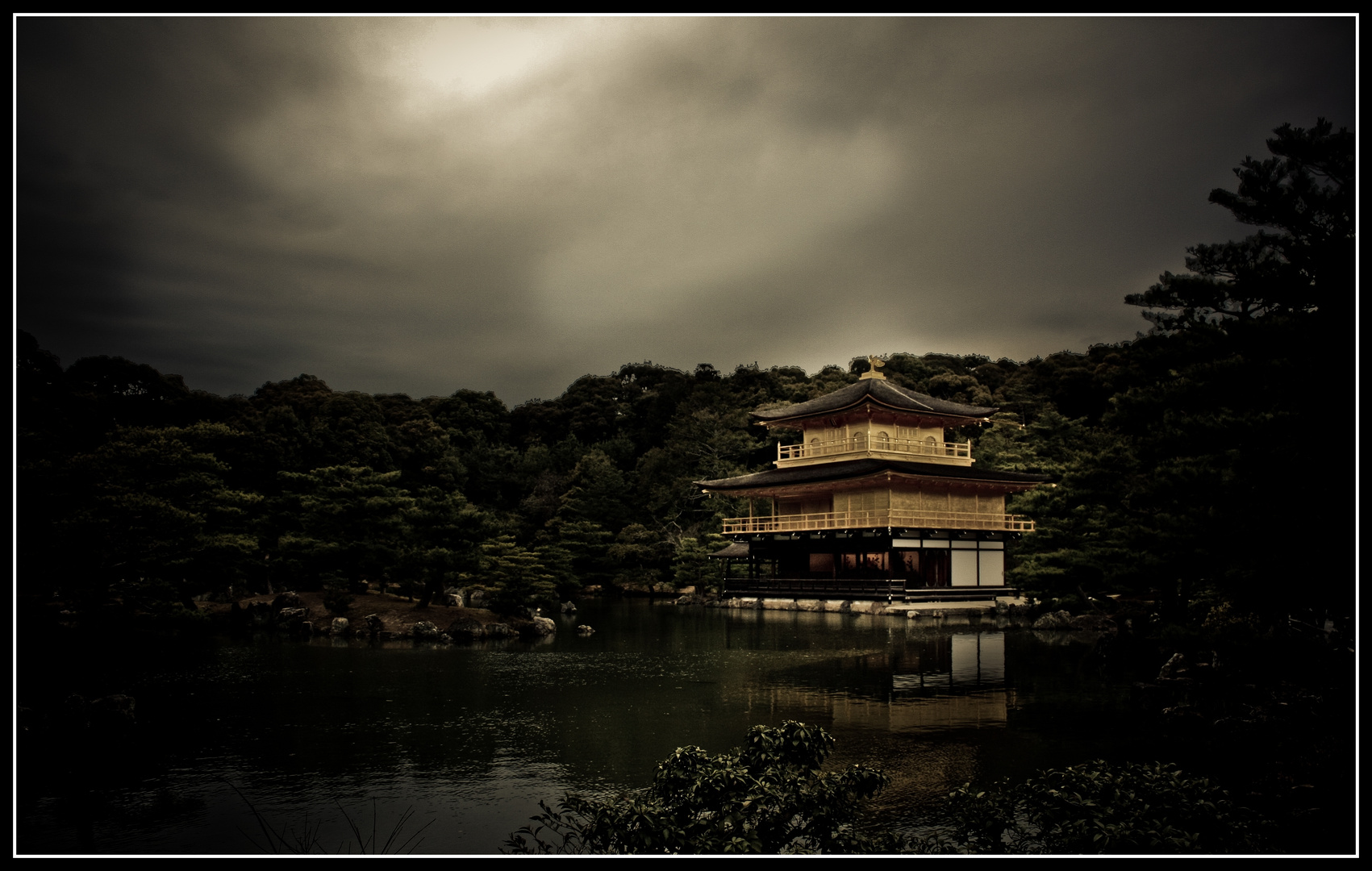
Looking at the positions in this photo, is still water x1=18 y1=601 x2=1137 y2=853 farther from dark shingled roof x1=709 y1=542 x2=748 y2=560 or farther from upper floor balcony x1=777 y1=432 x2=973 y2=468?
A: dark shingled roof x1=709 y1=542 x2=748 y2=560

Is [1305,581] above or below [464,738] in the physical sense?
above

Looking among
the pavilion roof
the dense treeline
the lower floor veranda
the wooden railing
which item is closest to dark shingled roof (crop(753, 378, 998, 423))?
the wooden railing

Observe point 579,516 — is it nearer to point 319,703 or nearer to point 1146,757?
point 319,703

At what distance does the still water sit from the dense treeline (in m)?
2.32

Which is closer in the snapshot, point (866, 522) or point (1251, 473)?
point (1251, 473)

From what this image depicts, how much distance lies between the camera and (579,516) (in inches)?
1602

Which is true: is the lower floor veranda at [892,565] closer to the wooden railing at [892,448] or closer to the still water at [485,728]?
the wooden railing at [892,448]

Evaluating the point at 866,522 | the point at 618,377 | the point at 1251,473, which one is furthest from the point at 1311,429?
the point at 618,377

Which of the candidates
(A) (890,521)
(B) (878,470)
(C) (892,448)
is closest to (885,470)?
(B) (878,470)

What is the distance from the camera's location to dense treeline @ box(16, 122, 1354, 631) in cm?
757

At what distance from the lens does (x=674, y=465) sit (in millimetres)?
44875

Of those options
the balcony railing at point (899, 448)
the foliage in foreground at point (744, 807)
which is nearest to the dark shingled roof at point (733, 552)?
the balcony railing at point (899, 448)

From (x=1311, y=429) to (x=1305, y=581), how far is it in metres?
1.40

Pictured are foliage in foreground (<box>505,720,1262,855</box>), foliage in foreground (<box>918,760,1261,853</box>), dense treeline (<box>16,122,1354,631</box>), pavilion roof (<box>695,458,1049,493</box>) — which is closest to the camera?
foliage in foreground (<box>918,760,1261,853</box>)
